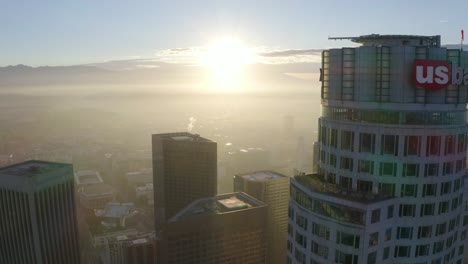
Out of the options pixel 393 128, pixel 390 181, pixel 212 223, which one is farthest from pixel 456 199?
pixel 212 223

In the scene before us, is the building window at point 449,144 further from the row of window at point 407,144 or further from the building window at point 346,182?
the building window at point 346,182

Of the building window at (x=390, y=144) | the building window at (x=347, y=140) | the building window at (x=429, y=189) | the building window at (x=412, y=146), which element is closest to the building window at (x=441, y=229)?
the building window at (x=429, y=189)

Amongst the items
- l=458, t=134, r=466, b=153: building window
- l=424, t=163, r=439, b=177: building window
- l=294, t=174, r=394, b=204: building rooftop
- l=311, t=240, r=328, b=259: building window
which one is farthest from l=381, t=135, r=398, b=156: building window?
l=311, t=240, r=328, b=259: building window

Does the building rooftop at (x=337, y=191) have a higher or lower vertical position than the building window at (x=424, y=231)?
higher

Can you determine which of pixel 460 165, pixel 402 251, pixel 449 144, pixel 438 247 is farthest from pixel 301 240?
pixel 460 165

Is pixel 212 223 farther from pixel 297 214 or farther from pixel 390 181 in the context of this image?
pixel 390 181

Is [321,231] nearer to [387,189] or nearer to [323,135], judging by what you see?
[387,189]
